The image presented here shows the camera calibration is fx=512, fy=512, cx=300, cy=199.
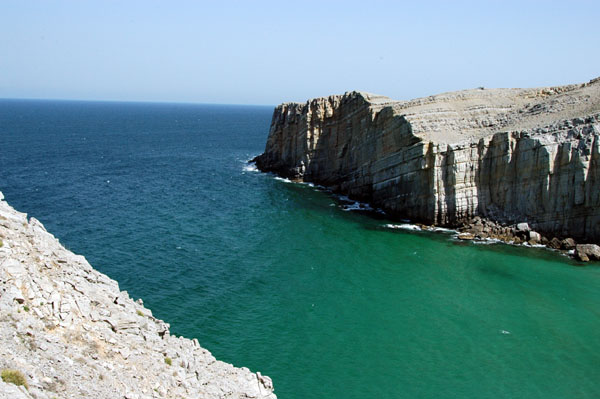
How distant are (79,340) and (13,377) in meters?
3.88

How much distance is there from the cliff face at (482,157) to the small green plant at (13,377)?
5636cm

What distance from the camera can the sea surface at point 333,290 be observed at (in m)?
34.1

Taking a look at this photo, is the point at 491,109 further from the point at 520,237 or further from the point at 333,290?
the point at 333,290

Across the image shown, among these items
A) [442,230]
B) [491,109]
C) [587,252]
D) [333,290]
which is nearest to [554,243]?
[587,252]

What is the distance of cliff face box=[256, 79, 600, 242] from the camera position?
58969mm

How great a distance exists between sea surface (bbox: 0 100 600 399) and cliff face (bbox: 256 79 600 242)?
5411 mm

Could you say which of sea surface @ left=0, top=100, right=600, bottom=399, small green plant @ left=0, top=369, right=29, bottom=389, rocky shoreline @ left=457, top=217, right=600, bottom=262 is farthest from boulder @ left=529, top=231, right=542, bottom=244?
small green plant @ left=0, top=369, right=29, bottom=389

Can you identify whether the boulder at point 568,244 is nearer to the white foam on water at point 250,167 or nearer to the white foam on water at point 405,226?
the white foam on water at point 405,226

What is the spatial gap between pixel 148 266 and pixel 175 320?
1181 cm

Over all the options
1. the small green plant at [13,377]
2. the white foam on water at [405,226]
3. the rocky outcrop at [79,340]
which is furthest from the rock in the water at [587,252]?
the small green plant at [13,377]

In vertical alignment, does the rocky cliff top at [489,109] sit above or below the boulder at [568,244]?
above

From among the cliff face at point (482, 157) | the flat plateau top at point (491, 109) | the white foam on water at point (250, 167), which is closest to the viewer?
the cliff face at point (482, 157)

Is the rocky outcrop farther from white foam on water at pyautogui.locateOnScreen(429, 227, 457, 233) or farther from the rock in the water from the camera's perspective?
white foam on water at pyautogui.locateOnScreen(429, 227, 457, 233)

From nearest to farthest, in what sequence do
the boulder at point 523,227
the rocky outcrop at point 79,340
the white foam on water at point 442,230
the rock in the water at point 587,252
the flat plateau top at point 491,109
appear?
the rocky outcrop at point 79,340 < the rock in the water at point 587,252 < the boulder at point 523,227 < the white foam on water at point 442,230 < the flat plateau top at point 491,109
